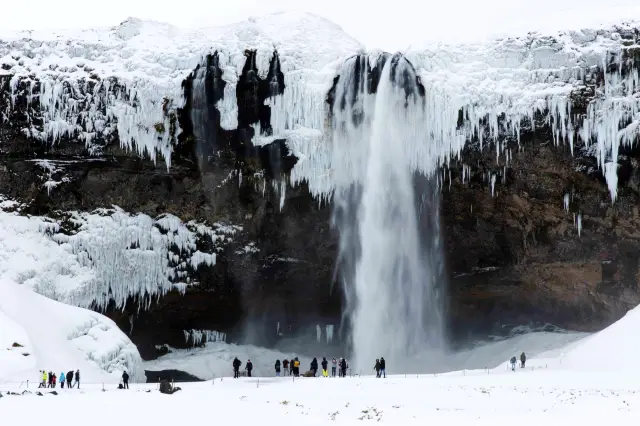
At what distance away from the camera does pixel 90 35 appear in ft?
109

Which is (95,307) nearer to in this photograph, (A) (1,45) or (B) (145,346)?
(B) (145,346)

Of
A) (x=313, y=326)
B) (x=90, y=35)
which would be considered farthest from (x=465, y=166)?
(x=90, y=35)

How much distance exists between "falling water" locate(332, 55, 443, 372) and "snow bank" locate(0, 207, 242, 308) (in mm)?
6026

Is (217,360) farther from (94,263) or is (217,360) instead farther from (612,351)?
(612,351)

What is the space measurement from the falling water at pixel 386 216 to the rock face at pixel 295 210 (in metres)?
1.08

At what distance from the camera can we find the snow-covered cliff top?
30.9 metres

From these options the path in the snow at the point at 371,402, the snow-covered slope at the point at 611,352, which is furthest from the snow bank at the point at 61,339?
the snow-covered slope at the point at 611,352

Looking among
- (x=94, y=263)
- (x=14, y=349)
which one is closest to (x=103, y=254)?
(x=94, y=263)

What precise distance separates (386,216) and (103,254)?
1298cm

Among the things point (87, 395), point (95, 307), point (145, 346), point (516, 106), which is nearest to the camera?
point (87, 395)

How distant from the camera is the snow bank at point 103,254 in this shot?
107ft

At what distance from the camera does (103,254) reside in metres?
34.1

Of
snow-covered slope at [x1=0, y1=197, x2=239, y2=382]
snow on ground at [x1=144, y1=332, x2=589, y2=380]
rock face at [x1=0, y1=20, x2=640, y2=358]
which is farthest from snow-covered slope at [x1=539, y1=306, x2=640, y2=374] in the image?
snow-covered slope at [x1=0, y1=197, x2=239, y2=382]

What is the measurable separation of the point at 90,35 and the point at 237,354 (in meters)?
16.6
